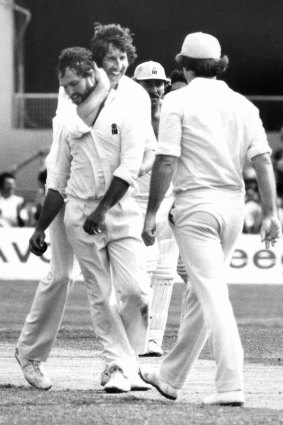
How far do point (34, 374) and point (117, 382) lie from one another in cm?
70

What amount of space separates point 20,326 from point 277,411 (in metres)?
6.78

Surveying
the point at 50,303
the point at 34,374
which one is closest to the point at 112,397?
the point at 34,374

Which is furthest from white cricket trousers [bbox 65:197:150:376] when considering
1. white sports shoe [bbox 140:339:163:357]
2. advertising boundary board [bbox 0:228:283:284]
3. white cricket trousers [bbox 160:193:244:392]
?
advertising boundary board [bbox 0:228:283:284]

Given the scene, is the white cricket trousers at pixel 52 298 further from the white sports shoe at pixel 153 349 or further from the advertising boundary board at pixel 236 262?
the advertising boundary board at pixel 236 262

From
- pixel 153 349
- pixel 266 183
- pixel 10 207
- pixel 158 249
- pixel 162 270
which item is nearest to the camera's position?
pixel 266 183

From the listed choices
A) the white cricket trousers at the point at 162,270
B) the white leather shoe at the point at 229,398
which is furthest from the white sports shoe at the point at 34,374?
the white cricket trousers at the point at 162,270

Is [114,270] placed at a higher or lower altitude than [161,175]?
lower

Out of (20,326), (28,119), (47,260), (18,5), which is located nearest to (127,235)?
(20,326)

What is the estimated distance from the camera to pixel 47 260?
22312 mm

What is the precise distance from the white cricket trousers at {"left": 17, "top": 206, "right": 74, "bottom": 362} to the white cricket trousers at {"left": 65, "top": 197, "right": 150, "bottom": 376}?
0.89 feet

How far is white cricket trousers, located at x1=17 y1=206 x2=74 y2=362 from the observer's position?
876 centimetres

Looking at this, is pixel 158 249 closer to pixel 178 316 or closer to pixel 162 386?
A: pixel 162 386

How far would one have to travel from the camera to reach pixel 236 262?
2223 cm

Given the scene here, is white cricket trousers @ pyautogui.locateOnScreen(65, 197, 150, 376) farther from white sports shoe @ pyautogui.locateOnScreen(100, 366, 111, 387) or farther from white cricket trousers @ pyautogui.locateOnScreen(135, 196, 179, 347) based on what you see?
white cricket trousers @ pyautogui.locateOnScreen(135, 196, 179, 347)
